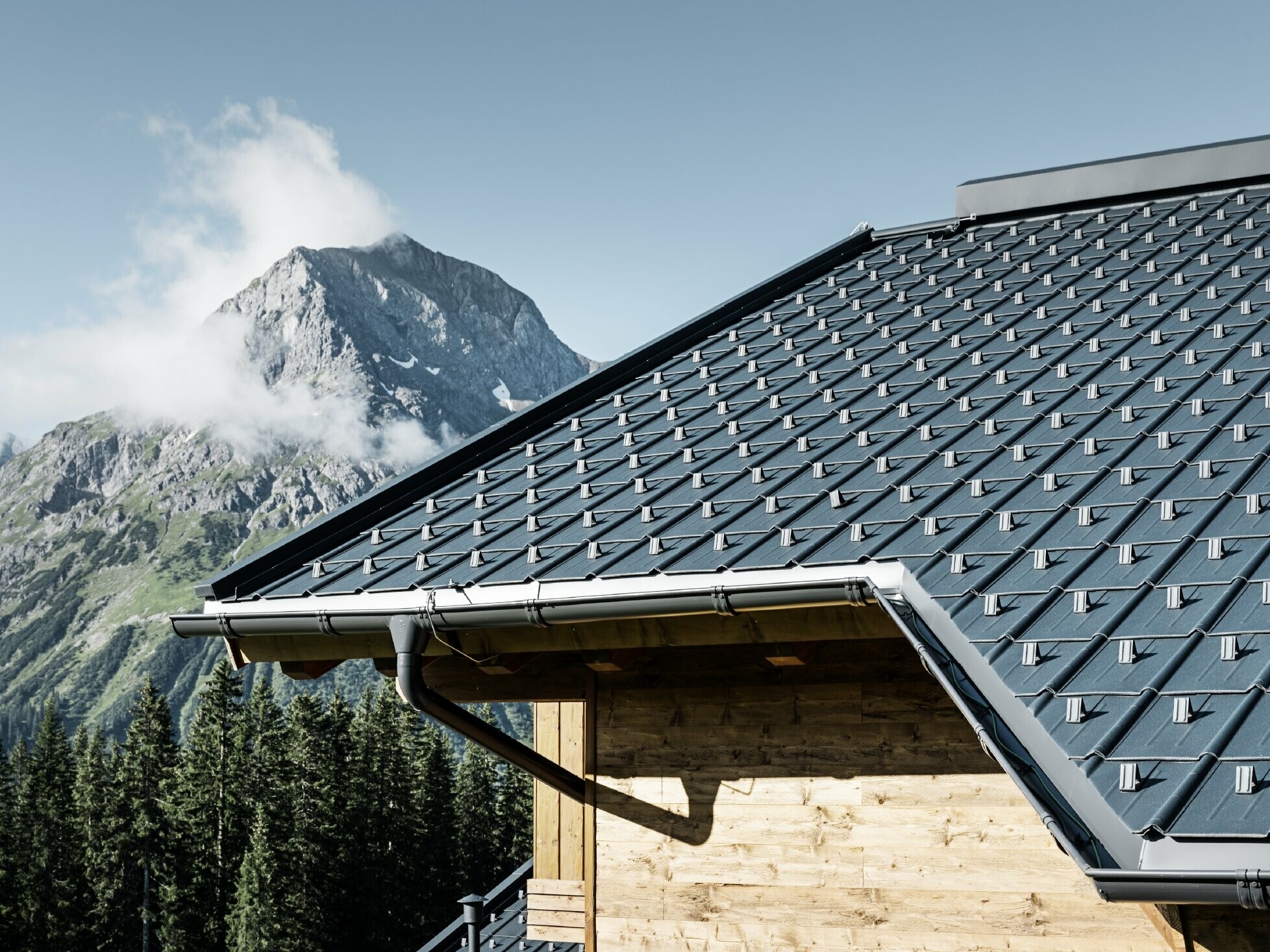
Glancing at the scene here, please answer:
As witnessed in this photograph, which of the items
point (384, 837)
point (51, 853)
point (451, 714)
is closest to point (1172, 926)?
point (451, 714)

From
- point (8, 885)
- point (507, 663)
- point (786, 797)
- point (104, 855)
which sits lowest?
point (8, 885)

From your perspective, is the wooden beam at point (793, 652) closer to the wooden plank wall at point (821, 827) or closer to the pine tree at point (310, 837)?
the wooden plank wall at point (821, 827)

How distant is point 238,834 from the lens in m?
61.3

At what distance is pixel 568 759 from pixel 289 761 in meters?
57.1

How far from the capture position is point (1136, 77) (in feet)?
42.5

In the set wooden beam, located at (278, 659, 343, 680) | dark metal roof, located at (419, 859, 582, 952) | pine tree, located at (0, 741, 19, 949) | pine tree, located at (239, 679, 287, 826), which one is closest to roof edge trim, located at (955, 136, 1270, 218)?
dark metal roof, located at (419, 859, 582, 952)

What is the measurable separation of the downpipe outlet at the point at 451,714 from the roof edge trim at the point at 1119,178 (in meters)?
6.84

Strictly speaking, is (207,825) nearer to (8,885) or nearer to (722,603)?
(8,885)

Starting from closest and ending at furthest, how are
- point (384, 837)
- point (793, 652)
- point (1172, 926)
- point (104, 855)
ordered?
point (1172, 926)
point (793, 652)
point (104, 855)
point (384, 837)

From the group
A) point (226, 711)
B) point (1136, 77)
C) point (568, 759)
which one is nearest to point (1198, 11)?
point (1136, 77)

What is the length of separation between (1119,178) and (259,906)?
53.4 metres

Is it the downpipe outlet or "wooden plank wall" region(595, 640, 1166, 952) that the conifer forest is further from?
"wooden plank wall" region(595, 640, 1166, 952)

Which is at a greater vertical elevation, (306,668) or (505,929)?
(306,668)

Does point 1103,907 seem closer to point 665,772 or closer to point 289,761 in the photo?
point 665,772
